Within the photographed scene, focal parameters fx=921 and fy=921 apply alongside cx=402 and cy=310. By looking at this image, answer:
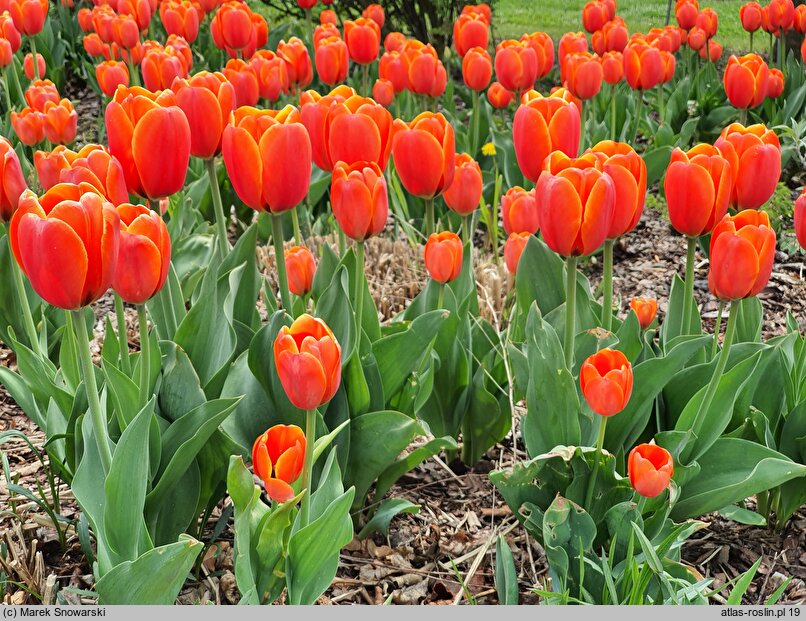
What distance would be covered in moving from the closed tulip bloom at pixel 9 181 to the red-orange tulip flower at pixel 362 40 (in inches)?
88.7

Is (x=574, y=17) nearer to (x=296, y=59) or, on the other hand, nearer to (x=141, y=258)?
(x=296, y=59)

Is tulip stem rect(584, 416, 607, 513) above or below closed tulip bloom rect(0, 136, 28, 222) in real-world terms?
below

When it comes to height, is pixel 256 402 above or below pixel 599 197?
below

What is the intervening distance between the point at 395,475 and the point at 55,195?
103 centimetres

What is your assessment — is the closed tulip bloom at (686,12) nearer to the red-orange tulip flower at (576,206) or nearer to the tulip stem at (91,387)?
the red-orange tulip flower at (576,206)

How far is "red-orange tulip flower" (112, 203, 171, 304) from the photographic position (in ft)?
4.87

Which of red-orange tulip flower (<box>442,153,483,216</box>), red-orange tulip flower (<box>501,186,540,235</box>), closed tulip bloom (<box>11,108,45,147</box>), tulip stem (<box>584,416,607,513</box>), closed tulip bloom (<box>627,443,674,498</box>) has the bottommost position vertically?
tulip stem (<box>584,416,607,513</box>)

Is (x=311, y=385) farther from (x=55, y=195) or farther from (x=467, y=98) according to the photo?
(x=467, y=98)

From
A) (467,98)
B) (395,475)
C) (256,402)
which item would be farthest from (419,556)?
(467,98)

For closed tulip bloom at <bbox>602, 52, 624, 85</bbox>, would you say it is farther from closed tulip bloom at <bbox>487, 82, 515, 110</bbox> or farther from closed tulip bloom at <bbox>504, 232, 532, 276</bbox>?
closed tulip bloom at <bbox>504, 232, 532, 276</bbox>

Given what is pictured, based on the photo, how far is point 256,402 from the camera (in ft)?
6.41

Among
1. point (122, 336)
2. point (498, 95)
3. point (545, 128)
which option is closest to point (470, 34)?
point (498, 95)

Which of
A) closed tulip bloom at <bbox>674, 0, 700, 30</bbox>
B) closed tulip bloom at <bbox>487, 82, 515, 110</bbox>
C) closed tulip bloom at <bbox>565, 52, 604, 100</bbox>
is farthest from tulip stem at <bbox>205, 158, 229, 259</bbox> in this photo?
closed tulip bloom at <bbox>674, 0, 700, 30</bbox>

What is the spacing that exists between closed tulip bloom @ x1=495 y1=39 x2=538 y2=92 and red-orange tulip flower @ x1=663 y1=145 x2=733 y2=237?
5.93ft
